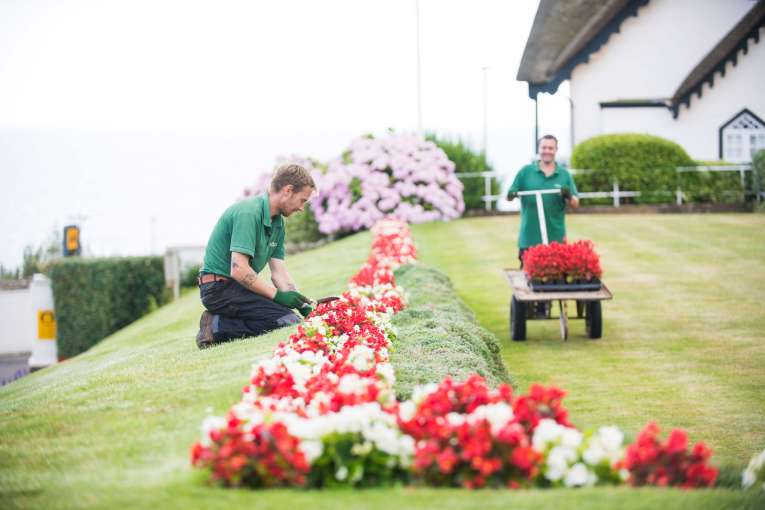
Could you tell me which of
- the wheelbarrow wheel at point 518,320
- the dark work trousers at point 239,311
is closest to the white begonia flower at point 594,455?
the dark work trousers at point 239,311

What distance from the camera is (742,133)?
32.7 meters

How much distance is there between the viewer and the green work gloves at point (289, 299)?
8.78 m

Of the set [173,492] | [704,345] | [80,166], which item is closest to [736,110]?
[704,345]

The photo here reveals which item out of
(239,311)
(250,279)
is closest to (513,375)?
(239,311)

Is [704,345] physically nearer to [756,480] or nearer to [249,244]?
[249,244]

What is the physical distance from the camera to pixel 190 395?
267 inches

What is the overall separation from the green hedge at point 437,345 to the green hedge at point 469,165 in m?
18.8

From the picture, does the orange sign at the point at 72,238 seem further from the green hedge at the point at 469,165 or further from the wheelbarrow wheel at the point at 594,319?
the wheelbarrow wheel at the point at 594,319

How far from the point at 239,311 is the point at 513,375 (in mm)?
2816

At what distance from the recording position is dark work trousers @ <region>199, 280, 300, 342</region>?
8.98 meters

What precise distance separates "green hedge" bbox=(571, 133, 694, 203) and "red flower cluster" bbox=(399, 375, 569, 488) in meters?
25.6

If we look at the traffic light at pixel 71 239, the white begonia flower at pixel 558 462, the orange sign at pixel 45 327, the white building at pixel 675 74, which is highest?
the white building at pixel 675 74

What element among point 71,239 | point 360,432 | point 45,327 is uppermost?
point 71,239

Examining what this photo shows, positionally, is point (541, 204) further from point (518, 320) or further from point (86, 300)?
point (86, 300)
